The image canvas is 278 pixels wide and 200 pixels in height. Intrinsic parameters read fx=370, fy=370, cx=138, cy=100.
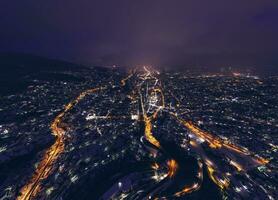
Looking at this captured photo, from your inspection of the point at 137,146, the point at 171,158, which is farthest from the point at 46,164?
the point at 171,158

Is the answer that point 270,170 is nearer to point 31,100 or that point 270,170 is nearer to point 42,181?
point 42,181

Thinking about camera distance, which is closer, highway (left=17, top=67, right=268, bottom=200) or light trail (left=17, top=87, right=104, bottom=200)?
light trail (left=17, top=87, right=104, bottom=200)

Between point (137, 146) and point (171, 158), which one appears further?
point (137, 146)

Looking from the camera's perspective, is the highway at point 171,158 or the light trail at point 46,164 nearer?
the light trail at point 46,164

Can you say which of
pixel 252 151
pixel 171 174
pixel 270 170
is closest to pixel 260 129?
pixel 252 151

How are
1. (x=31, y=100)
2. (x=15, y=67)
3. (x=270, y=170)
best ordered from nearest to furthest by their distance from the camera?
1. (x=270, y=170)
2. (x=31, y=100)
3. (x=15, y=67)

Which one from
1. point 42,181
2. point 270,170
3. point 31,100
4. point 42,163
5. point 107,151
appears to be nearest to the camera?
point 42,181

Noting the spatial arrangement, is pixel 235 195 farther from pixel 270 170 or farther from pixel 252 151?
pixel 252 151

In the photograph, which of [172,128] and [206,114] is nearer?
[172,128]

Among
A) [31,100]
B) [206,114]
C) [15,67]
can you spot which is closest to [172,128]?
[206,114]

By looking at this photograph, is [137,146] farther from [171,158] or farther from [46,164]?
[46,164]
